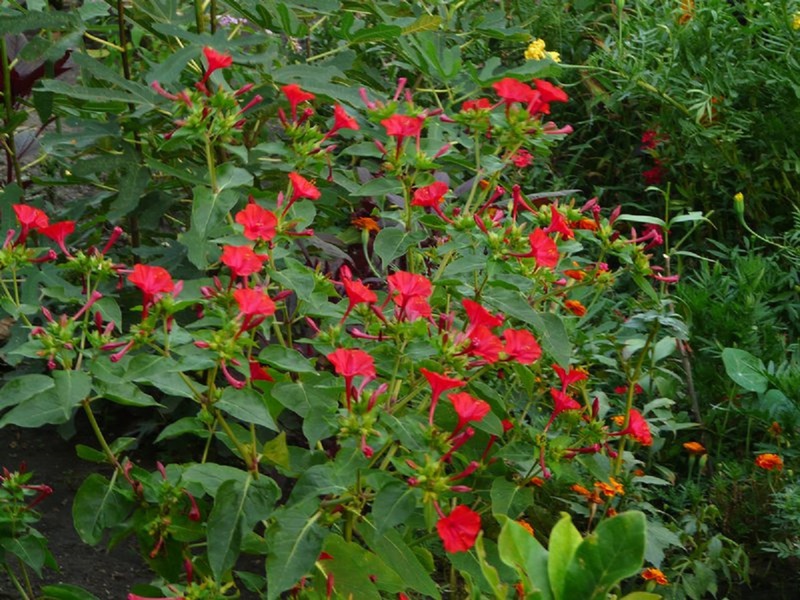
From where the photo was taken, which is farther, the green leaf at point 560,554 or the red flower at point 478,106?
the red flower at point 478,106

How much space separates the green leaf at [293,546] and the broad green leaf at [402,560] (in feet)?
0.48

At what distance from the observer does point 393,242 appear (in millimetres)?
2133

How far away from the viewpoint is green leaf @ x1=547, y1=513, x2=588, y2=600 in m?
1.69

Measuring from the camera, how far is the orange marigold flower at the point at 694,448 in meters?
2.90

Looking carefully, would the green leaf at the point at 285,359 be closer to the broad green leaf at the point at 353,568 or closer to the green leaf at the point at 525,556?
the broad green leaf at the point at 353,568

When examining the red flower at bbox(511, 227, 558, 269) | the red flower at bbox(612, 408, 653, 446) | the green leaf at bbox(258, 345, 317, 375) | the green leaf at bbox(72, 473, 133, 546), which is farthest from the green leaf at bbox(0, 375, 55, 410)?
the red flower at bbox(612, 408, 653, 446)

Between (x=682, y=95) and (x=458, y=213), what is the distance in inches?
74.6

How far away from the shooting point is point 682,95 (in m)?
3.83

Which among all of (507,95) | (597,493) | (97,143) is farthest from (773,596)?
(97,143)

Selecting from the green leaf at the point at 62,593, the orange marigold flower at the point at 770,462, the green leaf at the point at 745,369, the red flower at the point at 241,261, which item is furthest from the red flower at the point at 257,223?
the green leaf at the point at 745,369

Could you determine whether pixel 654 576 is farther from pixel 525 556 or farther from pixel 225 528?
pixel 225 528

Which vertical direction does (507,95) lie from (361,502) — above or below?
above

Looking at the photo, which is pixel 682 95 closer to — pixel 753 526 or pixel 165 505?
pixel 753 526

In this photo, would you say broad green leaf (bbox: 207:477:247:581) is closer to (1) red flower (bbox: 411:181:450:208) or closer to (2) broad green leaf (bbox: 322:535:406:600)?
(2) broad green leaf (bbox: 322:535:406:600)
